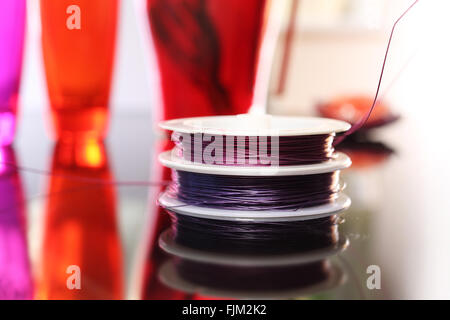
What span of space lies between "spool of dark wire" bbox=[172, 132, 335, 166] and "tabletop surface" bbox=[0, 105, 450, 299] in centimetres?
8

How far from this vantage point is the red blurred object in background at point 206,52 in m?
1.09

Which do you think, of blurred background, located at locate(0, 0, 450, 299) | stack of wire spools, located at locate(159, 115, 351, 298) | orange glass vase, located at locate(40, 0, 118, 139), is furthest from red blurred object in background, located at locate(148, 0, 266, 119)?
stack of wire spools, located at locate(159, 115, 351, 298)

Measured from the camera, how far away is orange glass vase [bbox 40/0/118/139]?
1.16 m

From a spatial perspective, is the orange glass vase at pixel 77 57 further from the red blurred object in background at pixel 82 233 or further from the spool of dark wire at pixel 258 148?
the spool of dark wire at pixel 258 148

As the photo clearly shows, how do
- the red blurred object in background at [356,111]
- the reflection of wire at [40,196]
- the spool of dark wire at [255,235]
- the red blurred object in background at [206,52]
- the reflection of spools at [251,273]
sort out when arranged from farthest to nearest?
the red blurred object in background at [356,111], the red blurred object in background at [206,52], the reflection of wire at [40,196], the spool of dark wire at [255,235], the reflection of spools at [251,273]

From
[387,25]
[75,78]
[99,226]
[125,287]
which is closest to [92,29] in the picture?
[75,78]

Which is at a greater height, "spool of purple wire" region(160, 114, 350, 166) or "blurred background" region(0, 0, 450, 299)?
"spool of purple wire" region(160, 114, 350, 166)

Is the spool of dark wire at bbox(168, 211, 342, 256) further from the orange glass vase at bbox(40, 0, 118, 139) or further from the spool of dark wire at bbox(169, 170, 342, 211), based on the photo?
the orange glass vase at bbox(40, 0, 118, 139)

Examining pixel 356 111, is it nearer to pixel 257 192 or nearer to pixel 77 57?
pixel 77 57

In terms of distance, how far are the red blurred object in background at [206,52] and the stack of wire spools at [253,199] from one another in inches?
12.8

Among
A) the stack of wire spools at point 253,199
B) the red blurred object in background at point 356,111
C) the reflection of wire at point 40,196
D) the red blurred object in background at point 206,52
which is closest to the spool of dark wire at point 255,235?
the stack of wire spools at point 253,199
